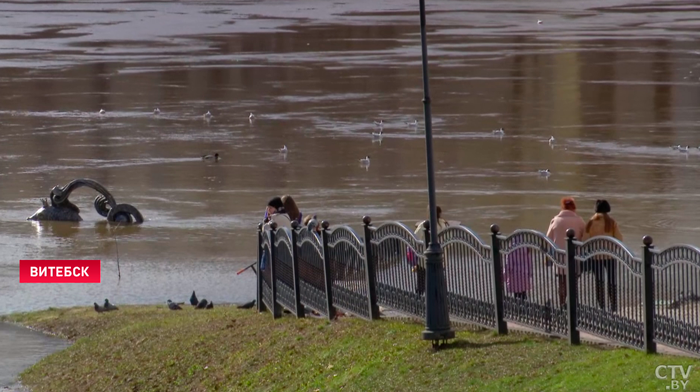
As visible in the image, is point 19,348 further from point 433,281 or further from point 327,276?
point 433,281

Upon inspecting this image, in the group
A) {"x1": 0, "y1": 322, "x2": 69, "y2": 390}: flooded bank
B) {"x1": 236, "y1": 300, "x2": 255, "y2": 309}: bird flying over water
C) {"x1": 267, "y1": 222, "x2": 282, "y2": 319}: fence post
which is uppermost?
{"x1": 267, "y1": 222, "x2": 282, "y2": 319}: fence post

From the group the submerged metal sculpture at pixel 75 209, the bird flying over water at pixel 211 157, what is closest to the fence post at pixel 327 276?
the submerged metal sculpture at pixel 75 209

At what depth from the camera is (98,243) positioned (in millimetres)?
23375

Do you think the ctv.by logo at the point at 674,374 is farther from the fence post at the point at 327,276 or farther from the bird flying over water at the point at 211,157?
the bird flying over water at the point at 211,157

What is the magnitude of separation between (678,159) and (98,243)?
13.1 meters

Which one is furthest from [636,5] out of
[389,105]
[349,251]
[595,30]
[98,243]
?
[349,251]

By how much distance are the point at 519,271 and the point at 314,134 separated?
74.7 feet

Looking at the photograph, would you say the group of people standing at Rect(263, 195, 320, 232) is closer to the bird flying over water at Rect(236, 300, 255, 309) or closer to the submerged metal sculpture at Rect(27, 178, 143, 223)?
the bird flying over water at Rect(236, 300, 255, 309)

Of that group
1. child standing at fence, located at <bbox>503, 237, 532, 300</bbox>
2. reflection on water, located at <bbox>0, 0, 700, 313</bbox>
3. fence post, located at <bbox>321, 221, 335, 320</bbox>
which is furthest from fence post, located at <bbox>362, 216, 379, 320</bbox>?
reflection on water, located at <bbox>0, 0, 700, 313</bbox>

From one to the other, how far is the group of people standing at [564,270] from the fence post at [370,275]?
1.80 m

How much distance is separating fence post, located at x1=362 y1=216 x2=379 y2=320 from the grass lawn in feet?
0.57

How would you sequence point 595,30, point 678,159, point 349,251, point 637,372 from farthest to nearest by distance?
point 595,30
point 678,159
point 349,251
point 637,372

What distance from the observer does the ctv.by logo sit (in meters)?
9.07

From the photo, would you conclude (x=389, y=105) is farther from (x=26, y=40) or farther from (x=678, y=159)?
(x=26, y=40)
